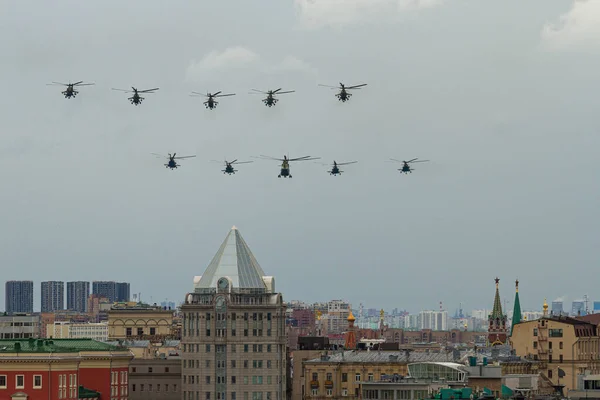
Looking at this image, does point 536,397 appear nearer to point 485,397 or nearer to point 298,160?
point 485,397

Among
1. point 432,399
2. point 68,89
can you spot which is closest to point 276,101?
point 68,89

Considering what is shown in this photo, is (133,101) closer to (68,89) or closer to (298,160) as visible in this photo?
(68,89)

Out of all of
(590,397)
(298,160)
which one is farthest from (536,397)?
(298,160)

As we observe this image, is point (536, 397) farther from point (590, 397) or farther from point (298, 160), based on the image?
point (298, 160)

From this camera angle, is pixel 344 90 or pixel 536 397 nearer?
pixel 344 90

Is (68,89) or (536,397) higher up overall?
(68,89)

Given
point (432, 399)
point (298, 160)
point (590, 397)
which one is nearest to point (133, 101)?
point (298, 160)

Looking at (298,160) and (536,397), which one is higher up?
(298,160)
